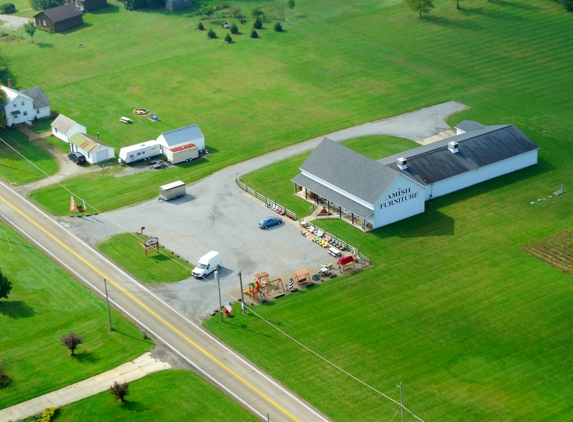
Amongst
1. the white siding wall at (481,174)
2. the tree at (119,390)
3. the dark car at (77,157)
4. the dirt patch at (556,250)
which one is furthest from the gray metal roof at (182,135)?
the tree at (119,390)

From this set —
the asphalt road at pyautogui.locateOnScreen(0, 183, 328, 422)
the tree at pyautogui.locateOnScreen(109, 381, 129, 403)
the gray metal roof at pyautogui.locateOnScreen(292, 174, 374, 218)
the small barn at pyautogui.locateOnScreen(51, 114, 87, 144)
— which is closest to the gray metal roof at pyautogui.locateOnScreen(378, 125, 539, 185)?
the gray metal roof at pyautogui.locateOnScreen(292, 174, 374, 218)

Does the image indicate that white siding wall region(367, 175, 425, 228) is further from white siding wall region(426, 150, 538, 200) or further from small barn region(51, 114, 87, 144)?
A: small barn region(51, 114, 87, 144)

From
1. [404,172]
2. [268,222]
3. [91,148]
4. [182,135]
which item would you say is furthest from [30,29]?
[404,172]

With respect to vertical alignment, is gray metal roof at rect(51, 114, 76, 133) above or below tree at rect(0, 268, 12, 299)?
above

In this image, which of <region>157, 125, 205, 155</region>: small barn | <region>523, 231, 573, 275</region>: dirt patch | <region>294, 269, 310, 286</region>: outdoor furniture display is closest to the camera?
<region>294, 269, 310, 286</region>: outdoor furniture display

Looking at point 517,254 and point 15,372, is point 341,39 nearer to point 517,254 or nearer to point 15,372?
point 517,254

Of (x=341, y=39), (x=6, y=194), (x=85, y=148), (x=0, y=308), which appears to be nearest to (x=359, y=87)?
(x=341, y=39)

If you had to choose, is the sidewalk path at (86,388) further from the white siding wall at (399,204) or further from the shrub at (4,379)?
the white siding wall at (399,204)

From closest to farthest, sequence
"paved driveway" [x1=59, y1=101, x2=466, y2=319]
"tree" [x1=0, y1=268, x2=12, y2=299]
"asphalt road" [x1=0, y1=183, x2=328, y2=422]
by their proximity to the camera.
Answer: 1. "asphalt road" [x1=0, y1=183, x2=328, y2=422]
2. "tree" [x1=0, y1=268, x2=12, y2=299]
3. "paved driveway" [x1=59, y1=101, x2=466, y2=319]
